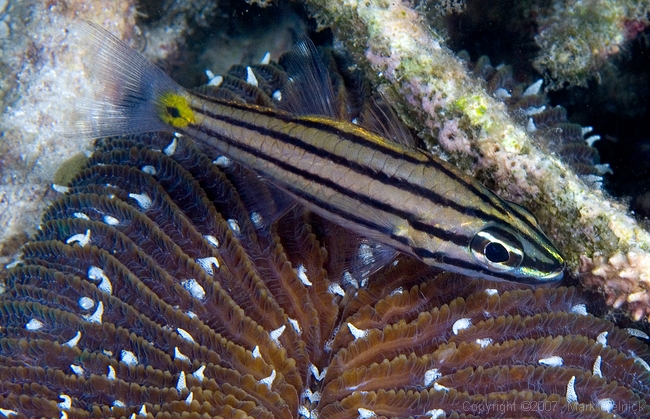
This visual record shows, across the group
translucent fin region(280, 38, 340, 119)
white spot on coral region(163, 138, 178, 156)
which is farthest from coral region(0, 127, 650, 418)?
translucent fin region(280, 38, 340, 119)

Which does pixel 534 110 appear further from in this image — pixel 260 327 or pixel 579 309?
pixel 260 327

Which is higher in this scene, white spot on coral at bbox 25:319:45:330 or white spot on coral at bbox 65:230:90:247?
white spot on coral at bbox 65:230:90:247

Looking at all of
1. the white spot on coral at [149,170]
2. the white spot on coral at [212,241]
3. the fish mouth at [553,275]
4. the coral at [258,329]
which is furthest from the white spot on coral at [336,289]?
the white spot on coral at [149,170]

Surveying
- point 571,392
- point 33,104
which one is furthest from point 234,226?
point 33,104

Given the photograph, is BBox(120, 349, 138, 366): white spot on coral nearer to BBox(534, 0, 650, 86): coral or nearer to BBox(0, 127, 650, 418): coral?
BBox(0, 127, 650, 418): coral

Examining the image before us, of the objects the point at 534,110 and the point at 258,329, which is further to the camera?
the point at 534,110
